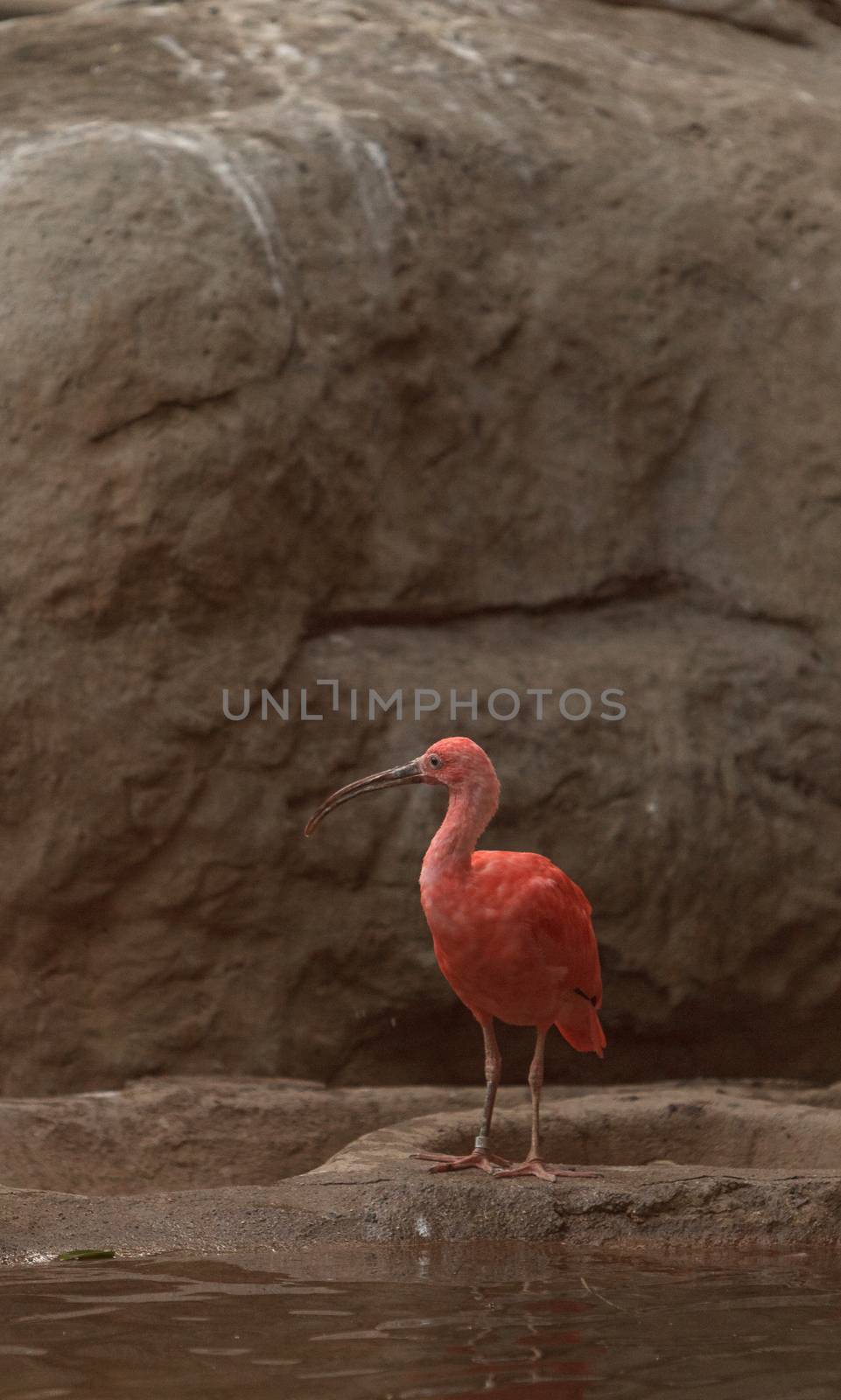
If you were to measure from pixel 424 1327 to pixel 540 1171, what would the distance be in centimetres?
118

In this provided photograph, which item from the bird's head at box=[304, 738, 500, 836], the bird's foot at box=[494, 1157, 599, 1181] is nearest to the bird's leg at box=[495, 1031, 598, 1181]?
the bird's foot at box=[494, 1157, 599, 1181]

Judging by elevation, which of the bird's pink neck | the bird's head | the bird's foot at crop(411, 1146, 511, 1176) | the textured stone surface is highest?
the bird's head

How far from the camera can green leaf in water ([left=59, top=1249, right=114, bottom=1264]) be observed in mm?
3951

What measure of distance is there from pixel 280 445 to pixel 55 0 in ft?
Result: 11.4

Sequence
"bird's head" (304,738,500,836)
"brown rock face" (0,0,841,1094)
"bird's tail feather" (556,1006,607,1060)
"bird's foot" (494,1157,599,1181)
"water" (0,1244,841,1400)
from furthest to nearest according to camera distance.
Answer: "brown rock face" (0,0,841,1094), "bird's tail feather" (556,1006,607,1060), "bird's head" (304,738,500,836), "bird's foot" (494,1157,599,1181), "water" (0,1244,841,1400)

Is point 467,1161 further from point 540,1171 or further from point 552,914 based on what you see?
point 552,914

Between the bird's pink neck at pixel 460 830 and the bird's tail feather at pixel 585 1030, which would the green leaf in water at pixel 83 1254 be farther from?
the bird's tail feather at pixel 585 1030

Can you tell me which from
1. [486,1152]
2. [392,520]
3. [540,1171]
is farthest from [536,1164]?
[392,520]

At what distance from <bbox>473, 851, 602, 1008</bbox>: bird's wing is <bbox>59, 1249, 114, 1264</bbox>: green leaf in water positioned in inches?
53.9

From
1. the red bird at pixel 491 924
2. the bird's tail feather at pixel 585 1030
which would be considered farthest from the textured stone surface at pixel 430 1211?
the bird's tail feather at pixel 585 1030

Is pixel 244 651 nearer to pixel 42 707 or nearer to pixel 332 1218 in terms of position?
pixel 42 707

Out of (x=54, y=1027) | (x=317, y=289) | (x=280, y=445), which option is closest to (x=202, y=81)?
(x=317, y=289)

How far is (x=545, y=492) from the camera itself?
6859 mm

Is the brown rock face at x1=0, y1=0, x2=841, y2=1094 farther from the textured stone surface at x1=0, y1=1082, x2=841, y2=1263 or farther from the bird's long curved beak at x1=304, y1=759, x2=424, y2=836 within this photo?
the textured stone surface at x1=0, y1=1082, x2=841, y2=1263
